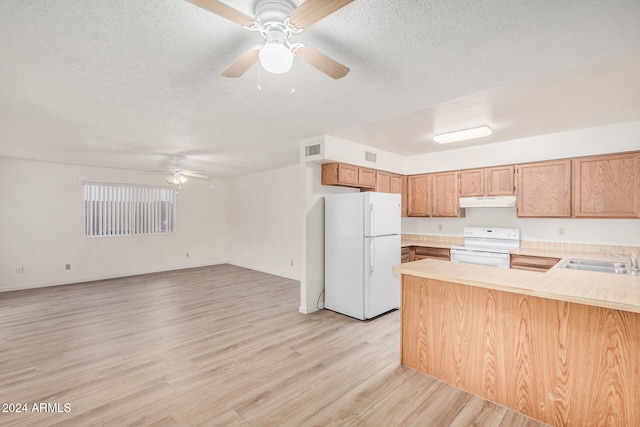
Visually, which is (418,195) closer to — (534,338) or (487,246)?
(487,246)

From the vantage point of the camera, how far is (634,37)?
5.61 ft

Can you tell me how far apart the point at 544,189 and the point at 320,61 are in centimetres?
398

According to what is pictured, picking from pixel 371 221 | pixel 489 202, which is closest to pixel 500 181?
pixel 489 202

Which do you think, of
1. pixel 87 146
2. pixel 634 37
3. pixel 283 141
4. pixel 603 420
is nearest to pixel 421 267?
pixel 603 420

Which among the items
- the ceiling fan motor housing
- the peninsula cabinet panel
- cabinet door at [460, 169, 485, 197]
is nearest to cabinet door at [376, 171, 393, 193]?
cabinet door at [460, 169, 485, 197]

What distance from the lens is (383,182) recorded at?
4.94m

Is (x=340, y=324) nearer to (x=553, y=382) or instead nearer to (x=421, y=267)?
(x=421, y=267)

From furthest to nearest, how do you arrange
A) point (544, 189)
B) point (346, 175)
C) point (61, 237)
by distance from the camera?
point (61, 237)
point (346, 175)
point (544, 189)

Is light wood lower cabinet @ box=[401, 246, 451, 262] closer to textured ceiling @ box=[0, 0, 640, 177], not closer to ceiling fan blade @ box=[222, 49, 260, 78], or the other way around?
textured ceiling @ box=[0, 0, 640, 177]

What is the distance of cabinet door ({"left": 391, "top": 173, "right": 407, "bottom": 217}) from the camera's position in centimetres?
518

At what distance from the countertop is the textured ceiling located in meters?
1.53

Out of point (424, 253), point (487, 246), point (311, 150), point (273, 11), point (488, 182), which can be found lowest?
point (424, 253)

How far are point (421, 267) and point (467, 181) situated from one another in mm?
2772

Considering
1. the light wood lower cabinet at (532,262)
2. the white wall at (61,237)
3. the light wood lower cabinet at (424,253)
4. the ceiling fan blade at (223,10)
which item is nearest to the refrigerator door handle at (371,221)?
the light wood lower cabinet at (424,253)
